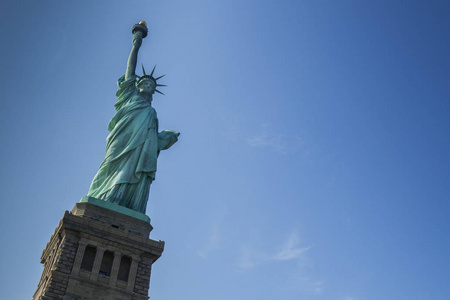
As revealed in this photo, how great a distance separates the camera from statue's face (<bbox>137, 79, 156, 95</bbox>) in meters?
37.3

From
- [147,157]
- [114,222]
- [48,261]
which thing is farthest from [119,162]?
[48,261]

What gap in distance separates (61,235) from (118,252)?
3.42m

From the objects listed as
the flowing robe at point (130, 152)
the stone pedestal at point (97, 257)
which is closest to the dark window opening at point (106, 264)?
the stone pedestal at point (97, 257)

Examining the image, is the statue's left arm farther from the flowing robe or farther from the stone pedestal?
the stone pedestal

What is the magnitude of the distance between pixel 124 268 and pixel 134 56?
17.1 m

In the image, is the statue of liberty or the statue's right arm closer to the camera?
the statue of liberty

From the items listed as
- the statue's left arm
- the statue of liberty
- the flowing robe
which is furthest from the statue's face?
the statue's left arm

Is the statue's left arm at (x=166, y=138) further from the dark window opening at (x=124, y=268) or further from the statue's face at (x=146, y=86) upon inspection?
the dark window opening at (x=124, y=268)

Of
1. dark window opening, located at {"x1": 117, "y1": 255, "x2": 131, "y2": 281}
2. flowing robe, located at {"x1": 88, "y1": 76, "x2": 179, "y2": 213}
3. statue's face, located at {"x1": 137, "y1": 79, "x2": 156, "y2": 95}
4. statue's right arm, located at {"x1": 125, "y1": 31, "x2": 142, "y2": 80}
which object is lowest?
dark window opening, located at {"x1": 117, "y1": 255, "x2": 131, "y2": 281}

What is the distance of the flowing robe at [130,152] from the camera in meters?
32.2

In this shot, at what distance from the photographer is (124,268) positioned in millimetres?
28938

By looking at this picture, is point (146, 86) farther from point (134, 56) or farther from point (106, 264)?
point (106, 264)

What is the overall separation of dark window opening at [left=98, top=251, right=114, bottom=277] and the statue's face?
523 inches

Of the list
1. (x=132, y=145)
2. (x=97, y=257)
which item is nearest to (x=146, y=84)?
(x=132, y=145)
